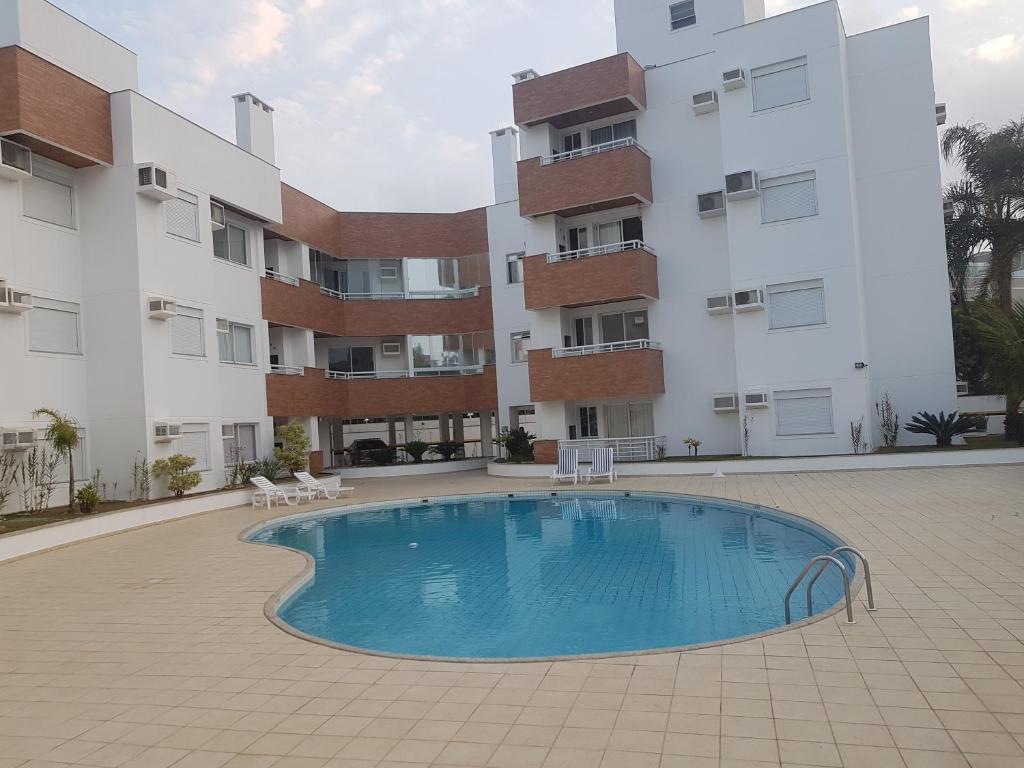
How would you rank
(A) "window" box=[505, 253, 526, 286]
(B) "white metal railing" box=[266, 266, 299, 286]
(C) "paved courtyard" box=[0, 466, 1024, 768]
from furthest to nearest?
(A) "window" box=[505, 253, 526, 286] → (B) "white metal railing" box=[266, 266, 299, 286] → (C) "paved courtyard" box=[0, 466, 1024, 768]

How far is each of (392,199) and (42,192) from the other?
26794 mm

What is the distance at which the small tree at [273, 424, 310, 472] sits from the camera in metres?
22.5

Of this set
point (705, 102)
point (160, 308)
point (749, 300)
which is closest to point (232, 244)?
point (160, 308)

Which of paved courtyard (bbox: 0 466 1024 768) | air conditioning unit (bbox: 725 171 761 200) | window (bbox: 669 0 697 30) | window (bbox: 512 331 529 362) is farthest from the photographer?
window (bbox: 512 331 529 362)

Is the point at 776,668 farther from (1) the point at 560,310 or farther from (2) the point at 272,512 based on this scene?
(1) the point at 560,310

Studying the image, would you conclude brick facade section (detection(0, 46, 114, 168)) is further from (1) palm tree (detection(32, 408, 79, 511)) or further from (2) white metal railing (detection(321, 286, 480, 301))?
(2) white metal railing (detection(321, 286, 480, 301))

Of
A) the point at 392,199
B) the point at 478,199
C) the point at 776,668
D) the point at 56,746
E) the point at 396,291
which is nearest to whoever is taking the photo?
the point at 56,746

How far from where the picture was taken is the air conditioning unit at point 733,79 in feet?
71.2

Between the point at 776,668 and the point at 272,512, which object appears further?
the point at 272,512

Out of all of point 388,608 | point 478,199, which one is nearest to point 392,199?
point 478,199

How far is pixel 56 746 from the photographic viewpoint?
5.05 m

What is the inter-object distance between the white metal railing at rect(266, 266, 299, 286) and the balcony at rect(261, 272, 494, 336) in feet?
0.23

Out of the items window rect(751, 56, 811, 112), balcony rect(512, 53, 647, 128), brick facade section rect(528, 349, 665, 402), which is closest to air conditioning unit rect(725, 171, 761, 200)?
window rect(751, 56, 811, 112)

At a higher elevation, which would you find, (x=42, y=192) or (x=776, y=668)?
(x=42, y=192)
